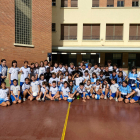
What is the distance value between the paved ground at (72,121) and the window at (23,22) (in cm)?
842

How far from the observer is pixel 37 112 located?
5691mm

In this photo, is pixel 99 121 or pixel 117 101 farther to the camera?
pixel 117 101

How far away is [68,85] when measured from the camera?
7.55 m

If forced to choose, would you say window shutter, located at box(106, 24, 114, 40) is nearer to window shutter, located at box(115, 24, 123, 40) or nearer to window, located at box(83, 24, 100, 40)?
window shutter, located at box(115, 24, 123, 40)

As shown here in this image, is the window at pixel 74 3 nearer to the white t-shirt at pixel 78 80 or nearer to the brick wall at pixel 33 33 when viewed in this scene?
the brick wall at pixel 33 33

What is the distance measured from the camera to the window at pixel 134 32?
18.1 m

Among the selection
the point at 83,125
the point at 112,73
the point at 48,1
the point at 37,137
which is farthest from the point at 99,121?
the point at 48,1

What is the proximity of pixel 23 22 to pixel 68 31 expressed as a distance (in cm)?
670

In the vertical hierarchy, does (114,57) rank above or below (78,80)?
above

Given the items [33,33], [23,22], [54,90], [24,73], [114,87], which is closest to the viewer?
[54,90]

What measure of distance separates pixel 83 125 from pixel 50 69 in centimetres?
470

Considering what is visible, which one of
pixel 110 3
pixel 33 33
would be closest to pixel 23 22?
pixel 33 33

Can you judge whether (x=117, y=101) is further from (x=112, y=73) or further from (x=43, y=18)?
(x=43, y=18)

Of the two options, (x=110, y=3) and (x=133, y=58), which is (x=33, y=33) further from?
(x=133, y=58)
